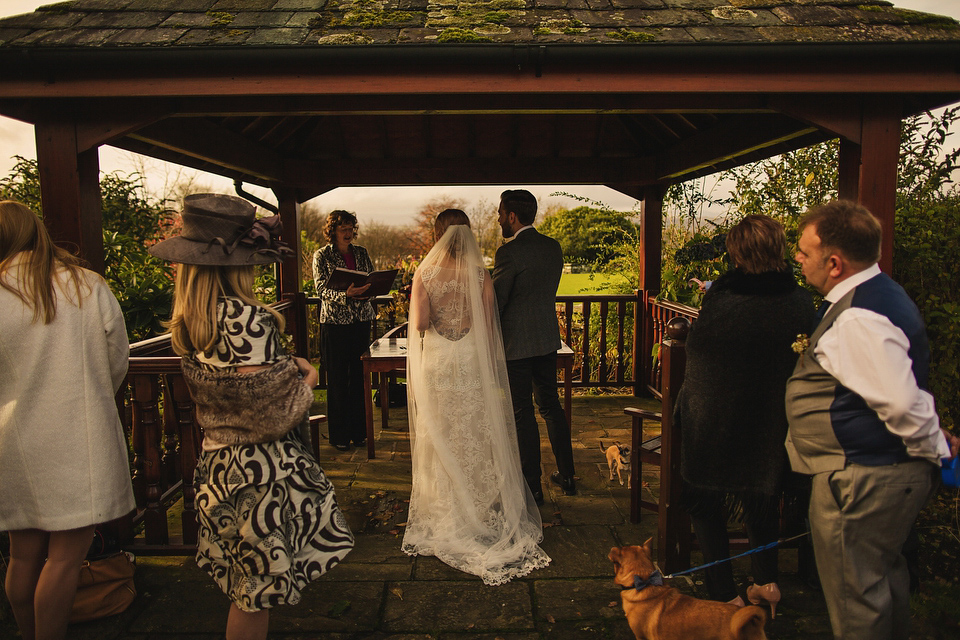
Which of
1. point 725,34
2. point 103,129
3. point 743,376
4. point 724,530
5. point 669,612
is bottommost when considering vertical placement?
point 669,612

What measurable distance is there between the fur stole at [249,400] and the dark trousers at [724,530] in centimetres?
163

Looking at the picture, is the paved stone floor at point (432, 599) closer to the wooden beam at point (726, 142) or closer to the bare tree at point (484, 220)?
the wooden beam at point (726, 142)

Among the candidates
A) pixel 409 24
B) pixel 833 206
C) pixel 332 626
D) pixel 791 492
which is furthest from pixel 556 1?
pixel 332 626

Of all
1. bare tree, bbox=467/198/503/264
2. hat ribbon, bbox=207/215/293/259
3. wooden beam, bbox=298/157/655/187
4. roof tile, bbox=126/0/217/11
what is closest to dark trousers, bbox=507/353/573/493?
hat ribbon, bbox=207/215/293/259

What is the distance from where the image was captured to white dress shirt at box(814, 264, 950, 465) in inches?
69.0

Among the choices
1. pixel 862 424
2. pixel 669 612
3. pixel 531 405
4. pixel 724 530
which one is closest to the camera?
pixel 862 424

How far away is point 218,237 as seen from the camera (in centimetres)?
207

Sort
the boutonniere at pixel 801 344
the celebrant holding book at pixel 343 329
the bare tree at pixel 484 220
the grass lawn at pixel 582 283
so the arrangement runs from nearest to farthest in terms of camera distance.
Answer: the boutonniere at pixel 801 344, the celebrant holding book at pixel 343 329, the grass lawn at pixel 582 283, the bare tree at pixel 484 220

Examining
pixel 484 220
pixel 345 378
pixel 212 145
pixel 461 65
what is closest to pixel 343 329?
pixel 345 378

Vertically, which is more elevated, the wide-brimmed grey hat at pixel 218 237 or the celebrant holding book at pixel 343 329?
the wide-brimmed grey hat at pixel 218 237

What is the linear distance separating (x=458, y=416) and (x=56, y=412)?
6.18 feet

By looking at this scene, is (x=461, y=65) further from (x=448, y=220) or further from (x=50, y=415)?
(x=50, y=415)

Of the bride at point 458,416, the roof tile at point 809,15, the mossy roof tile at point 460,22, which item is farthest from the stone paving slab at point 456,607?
the roof tile at point 809,15

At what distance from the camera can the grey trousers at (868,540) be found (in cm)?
190
